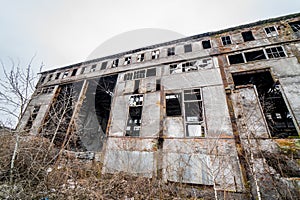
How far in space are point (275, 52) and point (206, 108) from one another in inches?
246

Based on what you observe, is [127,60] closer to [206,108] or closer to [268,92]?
[206,108]

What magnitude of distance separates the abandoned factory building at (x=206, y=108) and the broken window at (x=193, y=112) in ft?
0.20

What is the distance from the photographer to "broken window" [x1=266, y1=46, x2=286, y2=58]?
9.70 m

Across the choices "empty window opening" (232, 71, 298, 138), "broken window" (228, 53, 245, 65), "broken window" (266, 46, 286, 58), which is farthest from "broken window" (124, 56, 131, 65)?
"broken window" (266, 46, 286, 58)

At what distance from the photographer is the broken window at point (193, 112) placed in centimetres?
875

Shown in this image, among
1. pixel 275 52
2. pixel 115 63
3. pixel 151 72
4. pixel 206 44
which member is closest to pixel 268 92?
pixel 275 52

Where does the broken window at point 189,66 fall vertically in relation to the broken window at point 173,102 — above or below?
above

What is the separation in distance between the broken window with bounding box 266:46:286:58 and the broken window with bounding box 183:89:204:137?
5405 millimetres

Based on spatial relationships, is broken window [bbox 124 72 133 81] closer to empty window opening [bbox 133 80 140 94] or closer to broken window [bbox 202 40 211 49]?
empty window opening [bbox 133 80 140 94]

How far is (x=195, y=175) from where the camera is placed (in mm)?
7164

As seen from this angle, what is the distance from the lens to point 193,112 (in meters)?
9.55

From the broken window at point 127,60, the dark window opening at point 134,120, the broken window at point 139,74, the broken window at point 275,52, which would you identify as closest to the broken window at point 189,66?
the broken window at point 139,74

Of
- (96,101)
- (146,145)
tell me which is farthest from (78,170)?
(96,101)

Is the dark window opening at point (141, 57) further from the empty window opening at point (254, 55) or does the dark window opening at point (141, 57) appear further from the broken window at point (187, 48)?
the empty window opening at point (254, 55)
